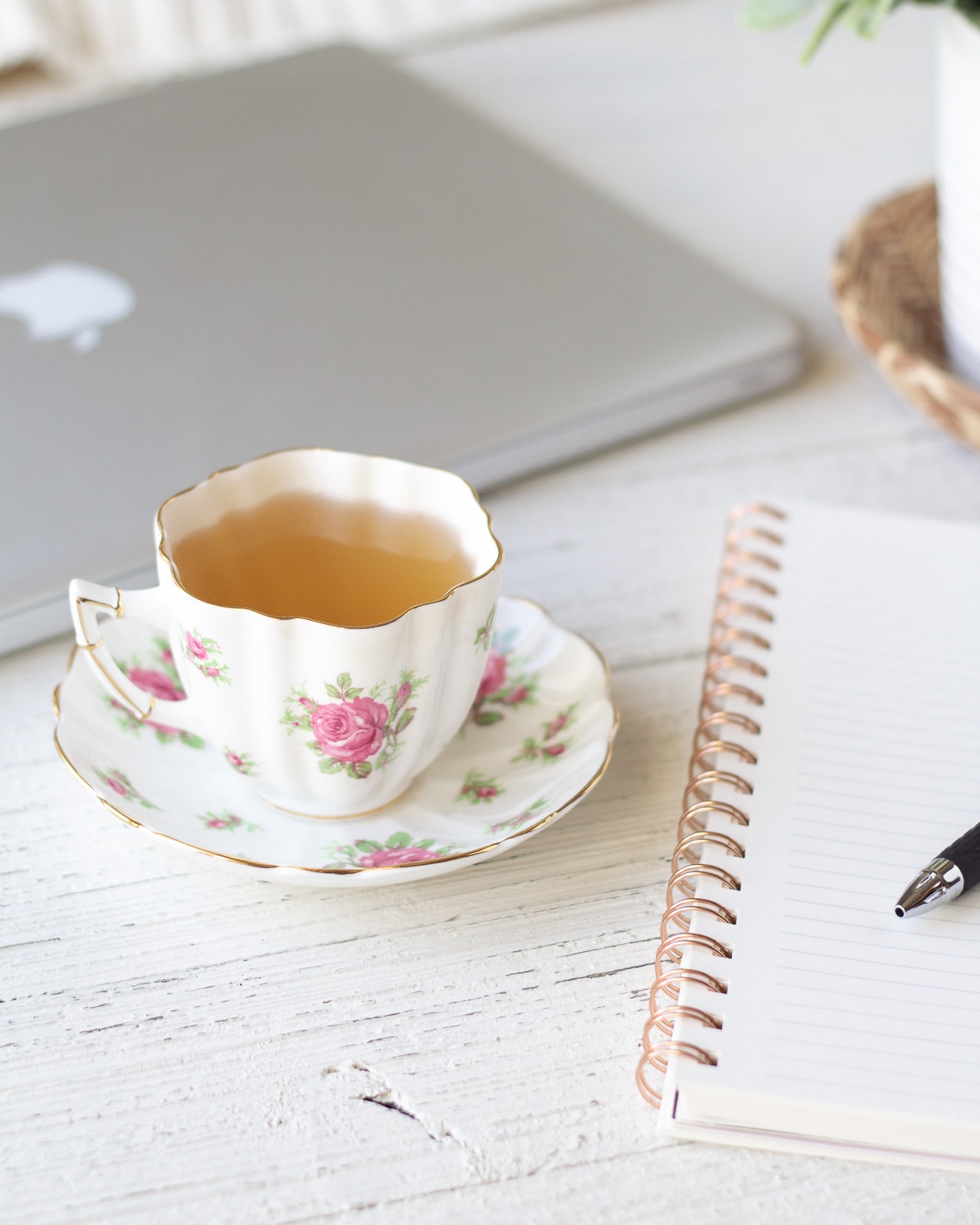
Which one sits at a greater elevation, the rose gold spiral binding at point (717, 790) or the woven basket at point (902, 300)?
the woven basket at point (902, 300)

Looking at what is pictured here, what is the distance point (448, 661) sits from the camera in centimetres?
48

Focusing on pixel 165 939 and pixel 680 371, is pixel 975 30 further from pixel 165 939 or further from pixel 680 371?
pixel 165 939

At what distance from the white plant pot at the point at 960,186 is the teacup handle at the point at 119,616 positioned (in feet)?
1.60

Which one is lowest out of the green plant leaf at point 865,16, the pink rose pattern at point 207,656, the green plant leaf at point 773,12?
the pink rose pattern at point 207,656

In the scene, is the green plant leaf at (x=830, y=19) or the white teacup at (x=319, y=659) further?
the green plant leaf at (x=830, y=19)

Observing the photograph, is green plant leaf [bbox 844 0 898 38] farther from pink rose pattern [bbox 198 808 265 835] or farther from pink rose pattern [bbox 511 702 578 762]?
pink rose pattern [bbox 198 808 265 835]

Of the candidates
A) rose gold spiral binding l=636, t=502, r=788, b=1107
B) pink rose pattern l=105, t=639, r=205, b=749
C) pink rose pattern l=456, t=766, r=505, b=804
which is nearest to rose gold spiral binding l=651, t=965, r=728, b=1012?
rose gold spiral binding l=636, t=502, r=788, b=1107

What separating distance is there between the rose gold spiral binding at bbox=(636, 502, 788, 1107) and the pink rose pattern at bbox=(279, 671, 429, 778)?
0.12 metres

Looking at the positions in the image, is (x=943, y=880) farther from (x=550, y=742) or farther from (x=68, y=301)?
(x=68, y=301)

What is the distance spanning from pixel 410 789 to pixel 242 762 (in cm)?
7

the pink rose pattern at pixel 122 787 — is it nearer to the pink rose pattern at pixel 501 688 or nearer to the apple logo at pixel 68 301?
the pink rose pattern at pixel 501 688

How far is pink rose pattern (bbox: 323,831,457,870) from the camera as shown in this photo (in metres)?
0.46

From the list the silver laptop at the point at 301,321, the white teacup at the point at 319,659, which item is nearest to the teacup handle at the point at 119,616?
the white teacup at the point at 319,659

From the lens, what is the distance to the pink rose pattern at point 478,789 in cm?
51
